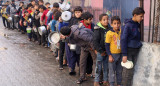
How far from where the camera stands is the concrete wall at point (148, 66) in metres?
4.55

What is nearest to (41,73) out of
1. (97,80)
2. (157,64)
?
(97,80)

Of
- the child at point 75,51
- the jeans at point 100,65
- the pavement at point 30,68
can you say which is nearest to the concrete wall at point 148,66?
the jeans at point 100,65

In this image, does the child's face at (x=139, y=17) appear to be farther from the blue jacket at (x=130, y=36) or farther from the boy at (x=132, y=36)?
the blue jacket at (x=130, y=36)

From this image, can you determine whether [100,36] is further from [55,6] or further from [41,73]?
[55,6]

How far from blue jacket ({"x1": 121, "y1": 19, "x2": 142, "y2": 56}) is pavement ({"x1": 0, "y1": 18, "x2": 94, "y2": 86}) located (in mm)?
1578

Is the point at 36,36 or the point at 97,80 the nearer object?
the point at 97,80

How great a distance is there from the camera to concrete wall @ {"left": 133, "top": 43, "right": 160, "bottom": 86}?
4.55 m

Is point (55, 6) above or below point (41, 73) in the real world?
above

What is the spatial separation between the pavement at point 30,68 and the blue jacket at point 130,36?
62.1 inches

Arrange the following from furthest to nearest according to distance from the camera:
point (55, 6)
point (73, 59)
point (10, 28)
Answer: point (10, 28) → point (55, 6) → point (73, 59)

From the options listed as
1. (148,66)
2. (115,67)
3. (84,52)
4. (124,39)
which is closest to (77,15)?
(84,52)

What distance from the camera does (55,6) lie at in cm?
868

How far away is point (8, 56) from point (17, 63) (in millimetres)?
1144

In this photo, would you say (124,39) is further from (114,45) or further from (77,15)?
(77,15)
